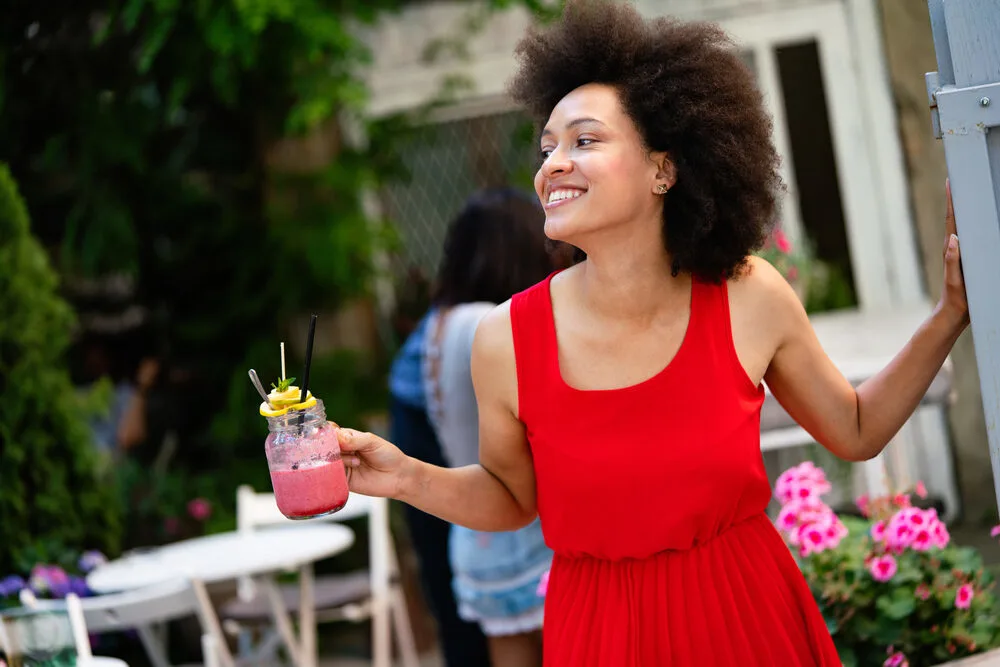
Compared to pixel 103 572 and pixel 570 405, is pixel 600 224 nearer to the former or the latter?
pixel 570 405

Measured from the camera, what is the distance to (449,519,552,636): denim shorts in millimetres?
3367

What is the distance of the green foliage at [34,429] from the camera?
446 centimetres

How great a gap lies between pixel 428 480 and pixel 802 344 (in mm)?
692

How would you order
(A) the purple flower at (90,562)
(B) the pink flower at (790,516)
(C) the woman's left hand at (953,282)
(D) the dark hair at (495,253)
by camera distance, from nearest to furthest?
(C) the woman's left hand at (953,282) → (B) the pink flower at (790,516) → (D) the dark hair at (495,253) → (A) the purple flower at (90,562)

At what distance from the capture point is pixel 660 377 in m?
1.93

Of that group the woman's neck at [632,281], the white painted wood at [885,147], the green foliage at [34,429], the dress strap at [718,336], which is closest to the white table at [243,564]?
the green foliage at [34,429]

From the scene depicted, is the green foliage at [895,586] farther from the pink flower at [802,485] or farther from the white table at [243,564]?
the white table at [243,564]

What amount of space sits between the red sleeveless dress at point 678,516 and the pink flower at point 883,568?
91 cm

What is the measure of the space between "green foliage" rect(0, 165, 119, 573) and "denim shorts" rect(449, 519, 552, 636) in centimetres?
192

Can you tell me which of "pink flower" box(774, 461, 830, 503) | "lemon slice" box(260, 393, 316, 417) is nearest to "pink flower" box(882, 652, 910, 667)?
"pink flower" box(774, 461, 830, 503)

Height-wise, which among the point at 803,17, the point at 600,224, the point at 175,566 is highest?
the point at 803,17

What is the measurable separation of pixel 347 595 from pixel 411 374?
1.25m

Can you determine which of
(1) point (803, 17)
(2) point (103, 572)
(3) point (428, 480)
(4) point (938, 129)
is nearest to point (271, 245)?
(2) point (103, 572)

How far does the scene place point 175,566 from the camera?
4.18 metres
